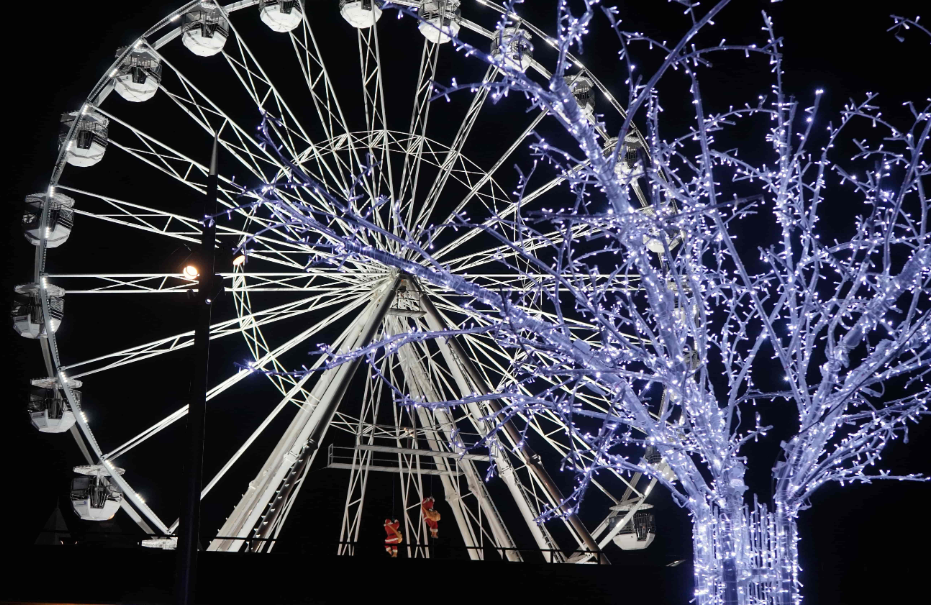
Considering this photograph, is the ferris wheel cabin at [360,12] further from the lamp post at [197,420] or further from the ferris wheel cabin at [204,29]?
the lamp post at [197,420]

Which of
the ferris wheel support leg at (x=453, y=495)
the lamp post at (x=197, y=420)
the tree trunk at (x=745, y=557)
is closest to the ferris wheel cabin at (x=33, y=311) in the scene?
the ferris wheel support leg at (x=453, y=495)

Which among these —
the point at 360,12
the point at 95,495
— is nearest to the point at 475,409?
the point at 95,495

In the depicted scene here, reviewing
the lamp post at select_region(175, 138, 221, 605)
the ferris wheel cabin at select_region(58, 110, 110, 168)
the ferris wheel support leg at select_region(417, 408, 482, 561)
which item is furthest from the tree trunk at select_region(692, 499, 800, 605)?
the ferris wheel cabin at select_region(58, 110, 110, 168)

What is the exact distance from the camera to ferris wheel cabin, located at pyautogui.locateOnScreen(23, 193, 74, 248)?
41.7 feet

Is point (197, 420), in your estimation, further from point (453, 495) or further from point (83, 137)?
point (453, 495)

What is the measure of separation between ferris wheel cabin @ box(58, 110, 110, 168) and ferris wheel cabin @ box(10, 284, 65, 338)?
1765 millimetres

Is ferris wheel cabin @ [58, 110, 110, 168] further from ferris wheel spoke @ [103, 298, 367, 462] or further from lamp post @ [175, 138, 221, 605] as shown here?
lamp post @ [175, 138, 221, 605]

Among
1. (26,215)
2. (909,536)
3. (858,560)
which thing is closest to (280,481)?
(26,215)

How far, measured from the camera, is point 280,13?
13.6 m

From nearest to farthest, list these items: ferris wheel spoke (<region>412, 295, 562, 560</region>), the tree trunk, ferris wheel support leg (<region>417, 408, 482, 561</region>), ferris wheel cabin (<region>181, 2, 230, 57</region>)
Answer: the tree trunk → ferris wheel spoke (<region>412, 295, 562, 560</region>) → ferris wheel cabin (<region>181, 2, 230, 57</region>) → ferris wheel support leg (<region>417, 408, 482, 561</region>)

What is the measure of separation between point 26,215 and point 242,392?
13846 mm

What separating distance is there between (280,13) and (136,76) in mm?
2102

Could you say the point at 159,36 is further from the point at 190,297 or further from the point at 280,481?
the point at 190,297

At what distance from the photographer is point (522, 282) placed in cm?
1422
